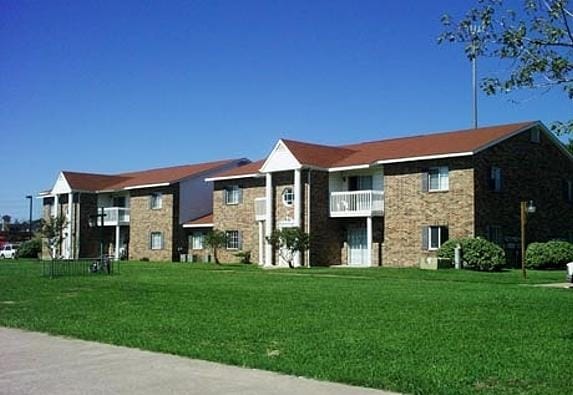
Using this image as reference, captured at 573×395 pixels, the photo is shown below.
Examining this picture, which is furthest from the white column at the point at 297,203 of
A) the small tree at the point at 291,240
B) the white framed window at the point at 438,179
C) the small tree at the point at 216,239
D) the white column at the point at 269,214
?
the white framed window at the point at 438,179

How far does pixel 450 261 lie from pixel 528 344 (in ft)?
77.4

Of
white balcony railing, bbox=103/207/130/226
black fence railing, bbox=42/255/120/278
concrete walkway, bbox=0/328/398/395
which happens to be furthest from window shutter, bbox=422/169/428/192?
white balcony railing, bbox=103/207/130/226

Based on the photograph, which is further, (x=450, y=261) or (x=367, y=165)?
(x=367, y=165)

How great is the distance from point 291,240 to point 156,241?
60.2 feet

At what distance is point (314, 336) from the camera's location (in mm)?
11812

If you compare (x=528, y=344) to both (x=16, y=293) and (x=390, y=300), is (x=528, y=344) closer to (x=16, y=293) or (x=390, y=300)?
(x=390, y=300)

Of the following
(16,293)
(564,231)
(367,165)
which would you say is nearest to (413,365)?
(16,293)

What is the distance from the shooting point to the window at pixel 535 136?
39.3 metres

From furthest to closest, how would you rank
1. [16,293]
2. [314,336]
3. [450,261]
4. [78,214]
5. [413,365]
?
[78,214] → [450,261] → [16,293] → [314,336] → [413,365]

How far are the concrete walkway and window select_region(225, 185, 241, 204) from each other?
36035 millimetres

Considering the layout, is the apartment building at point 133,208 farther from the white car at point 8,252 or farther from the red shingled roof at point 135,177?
the white car at point 8,252

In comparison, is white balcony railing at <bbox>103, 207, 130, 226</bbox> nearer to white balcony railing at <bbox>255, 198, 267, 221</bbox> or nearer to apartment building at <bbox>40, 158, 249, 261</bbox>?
apartment building at <bbox>40, 158, 249, 261</bbox>

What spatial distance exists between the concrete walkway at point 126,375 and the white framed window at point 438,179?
26.7 m

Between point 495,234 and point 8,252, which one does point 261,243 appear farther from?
point 8,252
